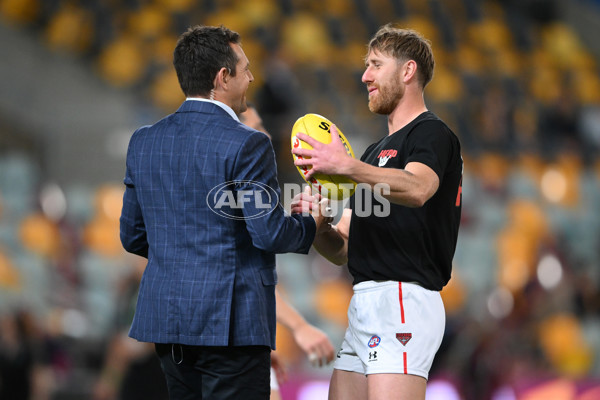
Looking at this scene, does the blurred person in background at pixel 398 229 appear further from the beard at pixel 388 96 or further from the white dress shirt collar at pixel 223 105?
the white dress shirt collar at pixel 223 105

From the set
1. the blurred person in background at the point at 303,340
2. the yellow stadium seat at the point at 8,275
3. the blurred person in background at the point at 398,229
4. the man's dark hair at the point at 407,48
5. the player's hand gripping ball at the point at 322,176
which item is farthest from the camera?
the yellow stadium seat at the point at 8,275

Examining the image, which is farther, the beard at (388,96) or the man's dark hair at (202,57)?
the beard at (388,96)

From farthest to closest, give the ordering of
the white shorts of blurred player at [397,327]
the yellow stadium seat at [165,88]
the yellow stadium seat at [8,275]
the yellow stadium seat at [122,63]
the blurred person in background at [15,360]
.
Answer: the yellow stadium seat at [122,63], the yellow stadium seat at [165,88], the yellow stadium seat at [8,275], the blurred person in background at [15,360], the white shorts of blurred player at [397,327]

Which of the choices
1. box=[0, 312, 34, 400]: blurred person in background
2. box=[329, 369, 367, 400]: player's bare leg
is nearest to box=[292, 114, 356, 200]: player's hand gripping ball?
box=[329, 369, 367, 400]: player's bare leg

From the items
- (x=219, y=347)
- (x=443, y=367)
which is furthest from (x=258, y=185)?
(x=443, y=367)

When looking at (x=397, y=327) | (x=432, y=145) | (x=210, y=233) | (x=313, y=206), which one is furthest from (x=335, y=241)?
(x=210, y=233)

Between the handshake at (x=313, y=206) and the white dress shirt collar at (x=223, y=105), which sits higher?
the white dress shirt collar at (x=223, y=105)

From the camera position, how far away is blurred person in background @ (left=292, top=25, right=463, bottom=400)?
3.16 meters

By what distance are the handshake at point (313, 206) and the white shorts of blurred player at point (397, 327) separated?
338mm

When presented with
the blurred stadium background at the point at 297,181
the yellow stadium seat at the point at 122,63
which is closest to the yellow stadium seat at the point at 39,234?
the blurred stadium background at the point at 297,181

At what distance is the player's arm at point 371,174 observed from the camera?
10.1ft

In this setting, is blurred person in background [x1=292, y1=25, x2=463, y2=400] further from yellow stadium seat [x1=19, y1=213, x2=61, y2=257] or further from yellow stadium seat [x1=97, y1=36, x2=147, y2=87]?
yellow stadium seat [x1=97, y1=36, x2=147, y2=87]

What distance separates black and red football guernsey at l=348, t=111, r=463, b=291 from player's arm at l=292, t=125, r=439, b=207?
0.21 metres

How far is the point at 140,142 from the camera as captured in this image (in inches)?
128
